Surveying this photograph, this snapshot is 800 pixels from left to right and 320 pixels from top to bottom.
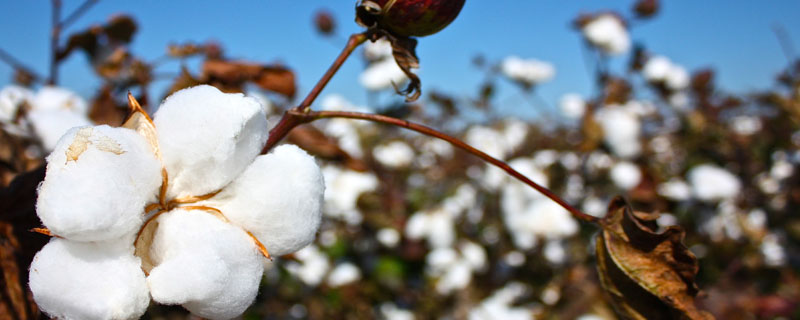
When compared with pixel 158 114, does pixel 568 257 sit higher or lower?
higher

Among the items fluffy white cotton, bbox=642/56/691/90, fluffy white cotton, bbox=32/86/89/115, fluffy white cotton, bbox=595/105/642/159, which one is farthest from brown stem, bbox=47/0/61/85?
fluffy white cotton, bbox=642/56/691/90

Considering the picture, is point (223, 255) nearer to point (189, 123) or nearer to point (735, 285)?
point (189, 123)

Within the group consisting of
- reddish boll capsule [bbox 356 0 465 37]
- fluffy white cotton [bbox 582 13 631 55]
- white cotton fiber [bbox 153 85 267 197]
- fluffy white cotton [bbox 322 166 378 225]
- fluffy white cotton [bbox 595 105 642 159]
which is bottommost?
white cotton fiber [bbox 153 85 267 197]

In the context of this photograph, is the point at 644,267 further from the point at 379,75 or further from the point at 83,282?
the point at 379,75

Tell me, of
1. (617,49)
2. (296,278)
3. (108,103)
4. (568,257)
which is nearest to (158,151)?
(108,103)

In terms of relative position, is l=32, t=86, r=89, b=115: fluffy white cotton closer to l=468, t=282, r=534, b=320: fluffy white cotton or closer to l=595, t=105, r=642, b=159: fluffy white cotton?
l=468, t=282, r=534, b=320: fluffy white cotton

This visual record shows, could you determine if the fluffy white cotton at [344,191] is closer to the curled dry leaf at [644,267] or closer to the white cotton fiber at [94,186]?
the curled dry leaf at [644,267]

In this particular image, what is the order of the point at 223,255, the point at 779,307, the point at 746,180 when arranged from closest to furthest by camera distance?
the point at 223,255, the point at 779,307, the point at 746,180
